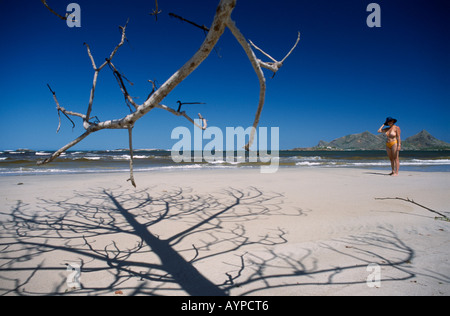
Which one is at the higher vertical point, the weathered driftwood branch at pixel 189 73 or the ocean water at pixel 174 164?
the weathered driftwood branch at pixel 189 73

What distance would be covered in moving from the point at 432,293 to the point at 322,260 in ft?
2.62

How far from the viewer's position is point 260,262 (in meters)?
2.27

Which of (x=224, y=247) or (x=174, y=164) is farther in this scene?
(x=174, y=164)

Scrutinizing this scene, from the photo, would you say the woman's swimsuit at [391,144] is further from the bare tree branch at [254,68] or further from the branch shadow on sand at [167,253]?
the bare tree branch at [254,68]

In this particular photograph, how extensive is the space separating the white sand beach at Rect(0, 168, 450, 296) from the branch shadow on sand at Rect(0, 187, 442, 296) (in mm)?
11

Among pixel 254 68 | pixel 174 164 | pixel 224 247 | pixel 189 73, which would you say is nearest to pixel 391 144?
pixel 224 247

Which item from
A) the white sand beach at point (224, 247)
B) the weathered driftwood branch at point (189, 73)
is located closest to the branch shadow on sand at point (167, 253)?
the white sand beach at point (224, 247)

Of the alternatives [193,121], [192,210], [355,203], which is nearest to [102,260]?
[193,121]

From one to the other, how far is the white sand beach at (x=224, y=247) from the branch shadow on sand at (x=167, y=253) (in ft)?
0.04

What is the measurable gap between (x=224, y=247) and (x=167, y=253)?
0.62 metres

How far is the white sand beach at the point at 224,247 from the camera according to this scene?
75.0 inches

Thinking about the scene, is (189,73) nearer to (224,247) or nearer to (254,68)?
(254,68)

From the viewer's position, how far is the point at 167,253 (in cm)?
250

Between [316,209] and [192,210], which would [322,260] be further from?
[192,210]
